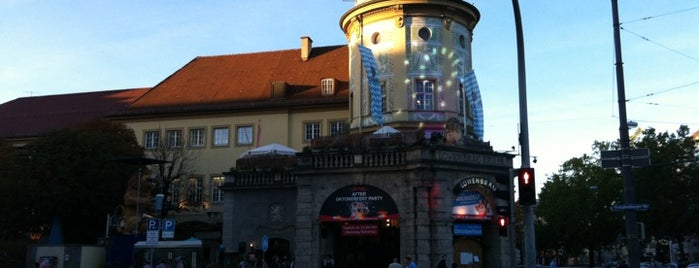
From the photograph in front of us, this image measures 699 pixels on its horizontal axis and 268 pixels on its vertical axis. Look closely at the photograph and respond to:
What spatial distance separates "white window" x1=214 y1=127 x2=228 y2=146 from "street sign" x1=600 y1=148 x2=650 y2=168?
1577 inches

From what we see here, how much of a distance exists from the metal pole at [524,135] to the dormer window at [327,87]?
121 ft

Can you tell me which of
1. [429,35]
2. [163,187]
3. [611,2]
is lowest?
[163,187]

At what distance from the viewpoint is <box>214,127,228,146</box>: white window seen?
5506 centimetres

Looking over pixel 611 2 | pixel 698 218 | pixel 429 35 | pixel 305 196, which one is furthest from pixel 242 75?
pixel 611 2

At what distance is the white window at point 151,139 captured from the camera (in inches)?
2218

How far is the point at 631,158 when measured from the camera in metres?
17.6

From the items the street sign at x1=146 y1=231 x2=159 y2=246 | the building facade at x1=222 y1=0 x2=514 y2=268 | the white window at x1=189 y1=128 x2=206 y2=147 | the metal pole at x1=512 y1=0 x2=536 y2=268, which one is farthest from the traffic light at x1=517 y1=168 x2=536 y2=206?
the white window at x1=189 y1=128 x2=206 y2=147

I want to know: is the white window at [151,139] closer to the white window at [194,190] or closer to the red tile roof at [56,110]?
the white window at [194,190]

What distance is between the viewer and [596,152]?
65812mm

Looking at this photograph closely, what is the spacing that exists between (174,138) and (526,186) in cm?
4406

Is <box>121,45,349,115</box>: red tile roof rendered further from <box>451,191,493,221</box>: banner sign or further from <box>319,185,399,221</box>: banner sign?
<box>451,191,493,221</box>: banner sign

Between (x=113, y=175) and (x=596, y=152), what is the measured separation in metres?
42.9

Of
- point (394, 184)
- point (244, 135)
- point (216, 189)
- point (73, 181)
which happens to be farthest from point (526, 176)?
point (216, 189)

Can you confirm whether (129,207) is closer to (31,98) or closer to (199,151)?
(199,151)
